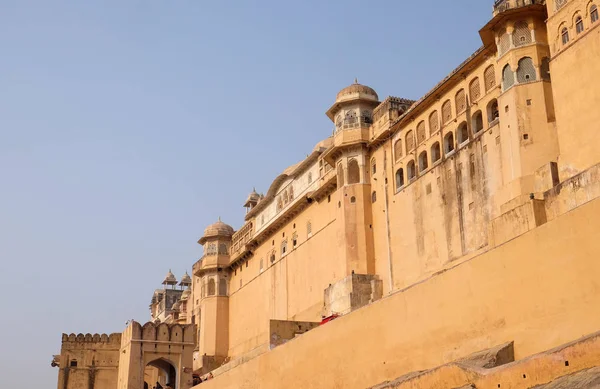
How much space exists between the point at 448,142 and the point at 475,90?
1.70m

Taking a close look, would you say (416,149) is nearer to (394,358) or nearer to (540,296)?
(394,358)

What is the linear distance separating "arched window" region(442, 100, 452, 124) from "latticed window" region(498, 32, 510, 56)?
315cm

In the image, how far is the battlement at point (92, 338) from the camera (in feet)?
111

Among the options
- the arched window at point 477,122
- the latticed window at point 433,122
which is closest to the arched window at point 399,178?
the latticed window at point 433,122

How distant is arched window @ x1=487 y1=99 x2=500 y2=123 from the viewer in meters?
20.5

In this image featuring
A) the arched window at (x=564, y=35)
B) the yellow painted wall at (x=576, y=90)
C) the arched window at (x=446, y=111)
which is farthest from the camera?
the arched window at (x=446, y=111)

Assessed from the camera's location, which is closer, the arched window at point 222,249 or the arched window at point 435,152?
the arched window at point 435,152

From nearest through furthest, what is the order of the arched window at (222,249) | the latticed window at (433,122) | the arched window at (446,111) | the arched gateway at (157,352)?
1. the arched window at (446,111)
2. the latticed window at (433,122)
3. the arched gateway at (157,352)
4. the arched window at (222,249)

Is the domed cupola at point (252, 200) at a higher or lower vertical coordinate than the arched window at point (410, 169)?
higher

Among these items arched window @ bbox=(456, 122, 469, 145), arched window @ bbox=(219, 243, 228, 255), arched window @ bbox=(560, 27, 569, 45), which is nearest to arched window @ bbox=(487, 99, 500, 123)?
arched window @ bbox=(456, 122, 469, 145)

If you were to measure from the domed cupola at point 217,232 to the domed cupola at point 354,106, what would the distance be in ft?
43.9

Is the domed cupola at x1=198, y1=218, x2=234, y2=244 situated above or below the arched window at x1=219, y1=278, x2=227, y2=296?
above

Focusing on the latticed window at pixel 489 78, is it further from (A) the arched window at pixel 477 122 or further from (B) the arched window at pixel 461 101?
(B) the arched window at pixel 461 101

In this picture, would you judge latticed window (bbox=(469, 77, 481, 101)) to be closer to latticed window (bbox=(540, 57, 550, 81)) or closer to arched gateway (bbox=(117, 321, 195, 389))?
latticed window (bbox=(540, 57, 550, 81))
